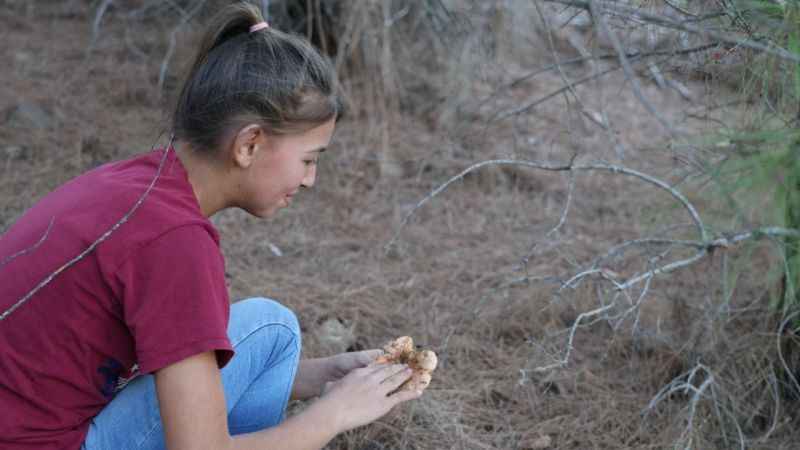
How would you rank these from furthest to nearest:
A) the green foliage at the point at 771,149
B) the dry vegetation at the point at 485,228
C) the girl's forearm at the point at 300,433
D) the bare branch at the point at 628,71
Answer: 1. the dry vegetation at the point at 485,228
2. the green foliage at the point at 771,149
3. the girl's forearm at the point at 300,433
4. the bare branch at the point at 628,71

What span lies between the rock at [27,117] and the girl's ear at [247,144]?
2843mm

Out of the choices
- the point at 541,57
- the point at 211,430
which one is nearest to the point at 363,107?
the point at 541,57

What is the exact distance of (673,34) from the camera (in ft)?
7.59

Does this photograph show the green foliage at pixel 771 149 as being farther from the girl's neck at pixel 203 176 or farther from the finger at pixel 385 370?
the girl's neck at pixel 203 176

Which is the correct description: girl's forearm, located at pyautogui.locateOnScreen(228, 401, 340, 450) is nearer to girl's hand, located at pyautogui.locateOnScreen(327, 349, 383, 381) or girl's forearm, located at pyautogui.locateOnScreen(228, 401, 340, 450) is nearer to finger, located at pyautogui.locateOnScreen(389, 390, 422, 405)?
finger, located at pyautogui.locateOnScreen(389, 390, 422, 405)

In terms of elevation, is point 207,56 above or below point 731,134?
above

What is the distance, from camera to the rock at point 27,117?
4020 mm

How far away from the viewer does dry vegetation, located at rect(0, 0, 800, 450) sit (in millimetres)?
2436

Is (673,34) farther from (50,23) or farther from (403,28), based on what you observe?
(50,23)

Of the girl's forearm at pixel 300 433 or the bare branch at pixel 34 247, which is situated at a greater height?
the bare branch at pixel 34 247

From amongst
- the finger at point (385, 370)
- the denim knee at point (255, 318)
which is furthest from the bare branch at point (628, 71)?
the denim knee at point (255, 318)

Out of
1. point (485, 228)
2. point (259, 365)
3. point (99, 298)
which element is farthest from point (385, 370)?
point (485, 228)

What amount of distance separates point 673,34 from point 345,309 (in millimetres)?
1339

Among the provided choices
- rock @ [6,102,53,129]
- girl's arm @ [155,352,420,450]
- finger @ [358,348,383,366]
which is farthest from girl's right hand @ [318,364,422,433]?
rock @ [6,102,53,129]
